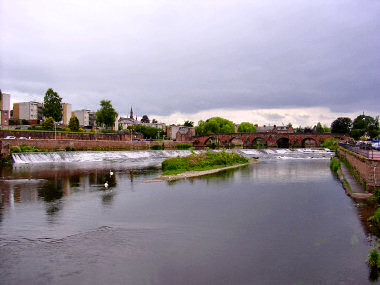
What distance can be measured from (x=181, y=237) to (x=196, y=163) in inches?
1071

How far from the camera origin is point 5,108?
4306 inches

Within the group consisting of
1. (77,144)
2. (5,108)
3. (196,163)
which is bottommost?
(196,163)

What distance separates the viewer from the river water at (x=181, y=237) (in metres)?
10.9

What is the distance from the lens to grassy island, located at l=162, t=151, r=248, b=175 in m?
39.2

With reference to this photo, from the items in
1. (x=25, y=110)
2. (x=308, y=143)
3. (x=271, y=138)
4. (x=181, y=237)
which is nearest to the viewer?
(x=181, y=237)

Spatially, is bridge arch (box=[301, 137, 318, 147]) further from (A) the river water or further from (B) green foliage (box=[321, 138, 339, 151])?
(A) the river water

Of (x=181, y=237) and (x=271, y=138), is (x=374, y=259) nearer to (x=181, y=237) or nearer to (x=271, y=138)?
(x=181, y=237)

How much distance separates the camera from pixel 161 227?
1606 centimetres

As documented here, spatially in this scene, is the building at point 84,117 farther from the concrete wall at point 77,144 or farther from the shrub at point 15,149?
the shrub at point 15,149

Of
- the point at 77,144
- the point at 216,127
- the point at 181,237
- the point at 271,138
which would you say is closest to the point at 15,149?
the point at 77,144

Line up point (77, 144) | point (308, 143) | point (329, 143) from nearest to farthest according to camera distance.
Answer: point (77, 144)
point (329, 143)
point (308, 143)

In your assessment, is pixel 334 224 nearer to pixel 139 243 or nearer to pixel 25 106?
pixel 139 243

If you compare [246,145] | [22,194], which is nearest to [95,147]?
[22,194]

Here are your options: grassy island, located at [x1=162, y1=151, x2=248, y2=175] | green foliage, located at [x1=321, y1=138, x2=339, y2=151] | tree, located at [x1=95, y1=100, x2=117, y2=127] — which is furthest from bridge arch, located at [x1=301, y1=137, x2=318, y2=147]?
grassy island, located at [x1=162, y1=151, x2=248, y2=175]
